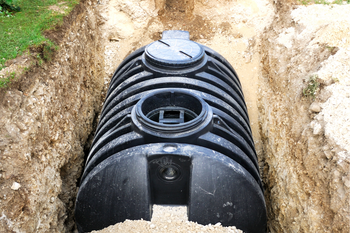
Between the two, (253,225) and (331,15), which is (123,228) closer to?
(253,225)

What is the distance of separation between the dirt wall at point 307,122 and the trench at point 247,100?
16 mm

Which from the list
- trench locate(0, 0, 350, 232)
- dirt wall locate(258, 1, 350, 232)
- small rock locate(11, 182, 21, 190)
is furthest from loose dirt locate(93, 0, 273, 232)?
small rock locate(11, 182, 21, 190)

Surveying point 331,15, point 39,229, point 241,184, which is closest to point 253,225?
point 241,184

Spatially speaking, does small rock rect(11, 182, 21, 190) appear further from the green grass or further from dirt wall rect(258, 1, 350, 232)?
dirt wall rect(258, 1, 350, 232)

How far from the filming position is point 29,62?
3877 mm

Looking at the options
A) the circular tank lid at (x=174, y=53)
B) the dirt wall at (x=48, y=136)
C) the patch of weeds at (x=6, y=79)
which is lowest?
the dirt wall at (x=48, y=136)

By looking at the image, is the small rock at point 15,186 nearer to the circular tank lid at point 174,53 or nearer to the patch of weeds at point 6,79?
the patch of weeds at point 6,79

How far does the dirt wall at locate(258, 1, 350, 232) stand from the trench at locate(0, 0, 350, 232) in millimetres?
16

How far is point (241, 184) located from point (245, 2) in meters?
5.78

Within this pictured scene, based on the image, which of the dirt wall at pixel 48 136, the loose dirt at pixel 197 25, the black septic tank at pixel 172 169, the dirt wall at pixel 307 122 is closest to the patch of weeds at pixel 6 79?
the dirt wall at pixel 48 136

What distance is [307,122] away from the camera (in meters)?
3.75

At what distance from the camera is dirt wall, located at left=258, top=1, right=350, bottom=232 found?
2961 mm

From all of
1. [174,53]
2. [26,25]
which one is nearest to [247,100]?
[174,53]

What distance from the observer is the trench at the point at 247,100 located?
3033 mm
